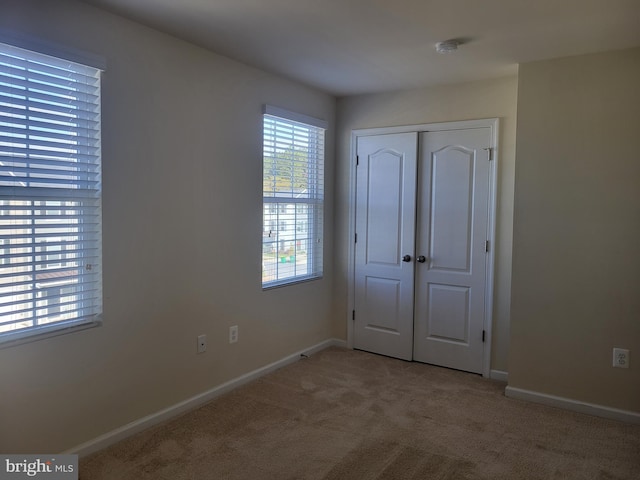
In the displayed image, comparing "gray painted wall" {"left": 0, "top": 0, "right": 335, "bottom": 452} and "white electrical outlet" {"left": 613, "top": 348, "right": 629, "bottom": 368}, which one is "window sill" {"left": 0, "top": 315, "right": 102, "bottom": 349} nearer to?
"gray painted wall" {"left": 0, "top": 0, "right": 335, "bottom": 452}

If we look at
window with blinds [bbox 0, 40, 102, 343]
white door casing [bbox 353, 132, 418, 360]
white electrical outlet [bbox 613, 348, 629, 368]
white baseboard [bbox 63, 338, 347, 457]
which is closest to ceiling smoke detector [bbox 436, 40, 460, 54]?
white door casing [bbox 353, 132, 418, 360]

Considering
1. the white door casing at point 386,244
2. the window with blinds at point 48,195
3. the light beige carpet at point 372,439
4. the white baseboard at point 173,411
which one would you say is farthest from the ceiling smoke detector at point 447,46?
the white baseboard at point 173,411

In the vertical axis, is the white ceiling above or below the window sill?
above

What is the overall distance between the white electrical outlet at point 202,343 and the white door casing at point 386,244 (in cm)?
165

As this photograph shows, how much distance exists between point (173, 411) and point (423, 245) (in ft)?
7.53

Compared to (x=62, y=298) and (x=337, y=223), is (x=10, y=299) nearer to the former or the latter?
(x=62, y=298)

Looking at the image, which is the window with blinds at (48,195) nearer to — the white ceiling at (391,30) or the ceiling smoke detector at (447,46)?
the white ceiling at (391,30)

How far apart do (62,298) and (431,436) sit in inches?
83.9

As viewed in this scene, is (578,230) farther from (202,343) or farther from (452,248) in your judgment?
(202,343)

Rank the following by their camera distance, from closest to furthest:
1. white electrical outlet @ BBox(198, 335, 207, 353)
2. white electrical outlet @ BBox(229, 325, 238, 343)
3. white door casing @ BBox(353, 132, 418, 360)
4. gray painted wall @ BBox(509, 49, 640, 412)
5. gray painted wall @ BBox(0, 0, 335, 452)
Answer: gray painted wall @ BBox(0, 0, 335, 452) → gray painted wall @ BBox(509, 49, 640, 412) → white electrical outlet @ BBox(198, 335, 207, 353) → white electrical outlet @ BBox(229, 325, 238, 343) → white door casing @ BBox(353, 132, 418, 360)

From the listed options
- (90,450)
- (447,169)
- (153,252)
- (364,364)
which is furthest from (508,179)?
(90,450)

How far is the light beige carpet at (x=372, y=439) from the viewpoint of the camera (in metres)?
2.43

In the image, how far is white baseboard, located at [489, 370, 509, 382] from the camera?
3.71 meters

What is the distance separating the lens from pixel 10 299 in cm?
220
